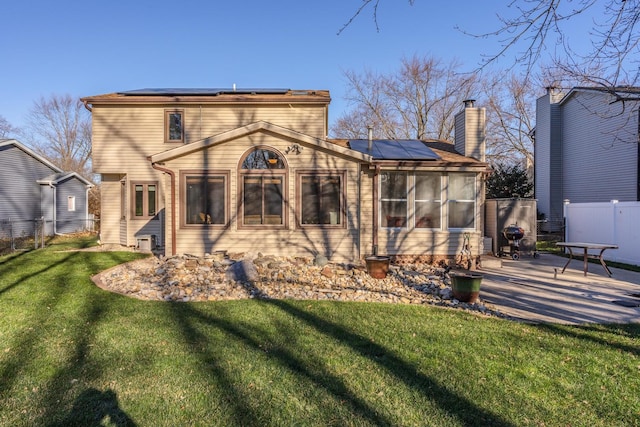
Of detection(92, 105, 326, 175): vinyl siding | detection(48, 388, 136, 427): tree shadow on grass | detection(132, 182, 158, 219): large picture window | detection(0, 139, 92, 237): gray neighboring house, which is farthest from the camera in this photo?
detection(0, 139, 92, 237): gray neighboring house

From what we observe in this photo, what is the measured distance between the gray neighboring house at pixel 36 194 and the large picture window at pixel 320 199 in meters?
15.1

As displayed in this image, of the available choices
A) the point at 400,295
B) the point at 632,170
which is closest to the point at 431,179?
the point at 400,295

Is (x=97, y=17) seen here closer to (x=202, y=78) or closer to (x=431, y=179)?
(x=202, y=78)

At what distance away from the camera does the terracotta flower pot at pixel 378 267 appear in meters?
8.23

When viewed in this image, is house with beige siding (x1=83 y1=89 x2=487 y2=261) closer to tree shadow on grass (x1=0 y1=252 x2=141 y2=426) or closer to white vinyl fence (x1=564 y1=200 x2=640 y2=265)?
tree shadow on grass (x1=0 y1=252 x2=141 y2=426)

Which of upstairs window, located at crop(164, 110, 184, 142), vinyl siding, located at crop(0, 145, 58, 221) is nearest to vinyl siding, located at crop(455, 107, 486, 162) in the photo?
upstairs window, located at crop(164, 110, 184, 142)

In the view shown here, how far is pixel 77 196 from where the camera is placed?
75.0ft

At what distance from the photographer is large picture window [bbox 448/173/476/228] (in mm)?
10570

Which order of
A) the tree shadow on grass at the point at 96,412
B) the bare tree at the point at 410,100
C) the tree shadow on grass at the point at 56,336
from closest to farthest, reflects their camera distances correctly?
1. the tree shadow on grass at the point at 96,412
2. the tree shadow on grass at the point at 56,336
3. the bare tree at the point at 410,100

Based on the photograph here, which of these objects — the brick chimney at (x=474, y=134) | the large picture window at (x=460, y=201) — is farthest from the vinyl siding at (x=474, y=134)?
the large picture window at (x=460, y=201)

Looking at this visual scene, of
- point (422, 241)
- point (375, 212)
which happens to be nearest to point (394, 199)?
point (375, 212)

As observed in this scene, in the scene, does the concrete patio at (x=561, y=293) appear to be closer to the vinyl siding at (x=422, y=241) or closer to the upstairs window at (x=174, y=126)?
the vinyl siding at (x=422, y=241)

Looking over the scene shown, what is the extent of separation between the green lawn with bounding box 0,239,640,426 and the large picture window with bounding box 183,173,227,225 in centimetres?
420

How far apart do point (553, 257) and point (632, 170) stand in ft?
20.5
